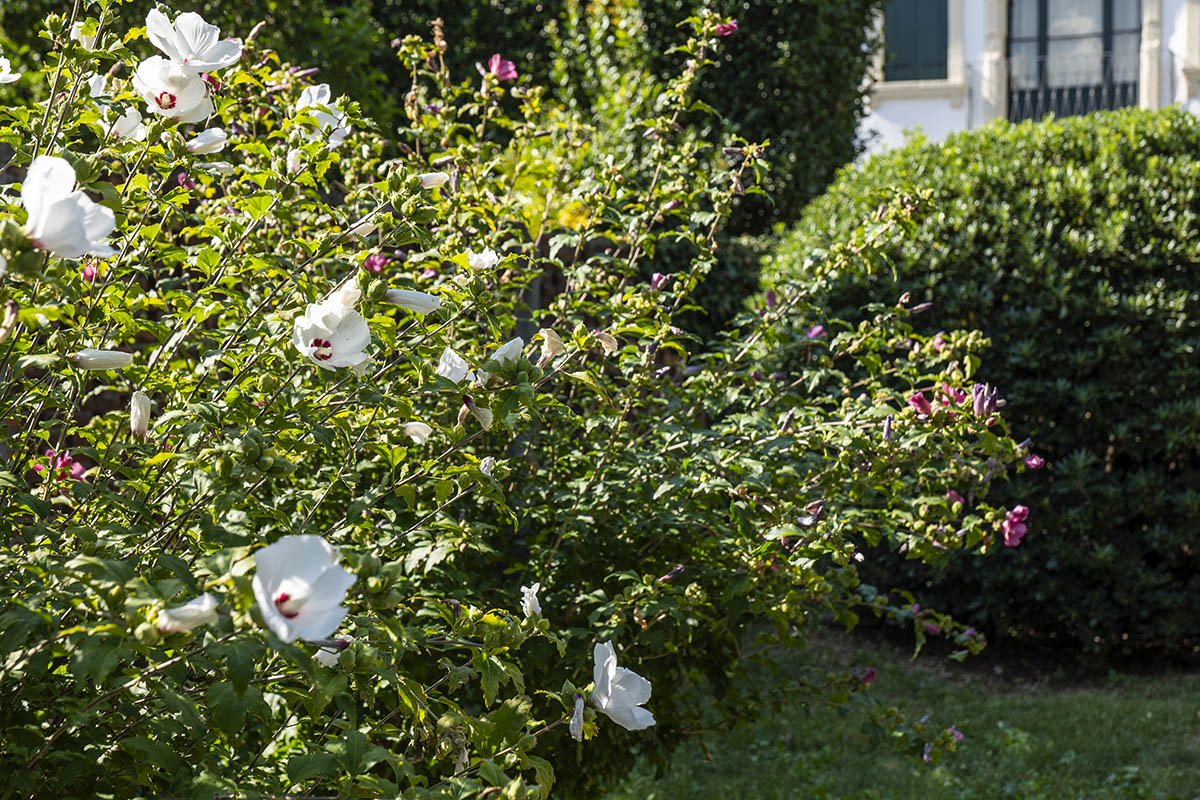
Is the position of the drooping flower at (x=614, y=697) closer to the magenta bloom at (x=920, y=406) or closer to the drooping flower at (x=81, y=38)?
the magenta bloom at (x=920, y=406)

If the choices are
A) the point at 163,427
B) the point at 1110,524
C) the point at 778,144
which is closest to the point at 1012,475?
the point at 1110,524

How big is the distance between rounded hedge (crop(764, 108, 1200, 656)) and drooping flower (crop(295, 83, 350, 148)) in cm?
282

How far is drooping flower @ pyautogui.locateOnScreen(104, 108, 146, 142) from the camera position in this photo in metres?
1.57

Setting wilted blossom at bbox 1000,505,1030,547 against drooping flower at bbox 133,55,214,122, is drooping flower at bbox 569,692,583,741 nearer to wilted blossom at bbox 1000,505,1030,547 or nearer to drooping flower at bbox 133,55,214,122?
drooping flower at bbox 133,55,214,122

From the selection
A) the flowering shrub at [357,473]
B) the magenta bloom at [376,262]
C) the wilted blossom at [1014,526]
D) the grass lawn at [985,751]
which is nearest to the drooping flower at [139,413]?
the flowering shrub at [357,473]

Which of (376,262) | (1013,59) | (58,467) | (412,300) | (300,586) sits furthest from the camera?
(1013,59)

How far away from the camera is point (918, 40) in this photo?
51.9ft

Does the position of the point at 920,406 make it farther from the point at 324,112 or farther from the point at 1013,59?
the point at 1013,59

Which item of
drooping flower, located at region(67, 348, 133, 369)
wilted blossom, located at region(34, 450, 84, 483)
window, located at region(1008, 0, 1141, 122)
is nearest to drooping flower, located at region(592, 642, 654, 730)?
drooping flower, located at region(67, 348, 133, 369)

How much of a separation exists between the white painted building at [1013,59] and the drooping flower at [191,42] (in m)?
14.8

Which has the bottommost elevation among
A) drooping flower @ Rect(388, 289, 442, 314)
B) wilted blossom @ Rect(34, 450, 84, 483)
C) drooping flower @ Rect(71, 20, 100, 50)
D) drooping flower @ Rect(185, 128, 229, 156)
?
wilted blossom @ Rect(34, 450, 84, 483)

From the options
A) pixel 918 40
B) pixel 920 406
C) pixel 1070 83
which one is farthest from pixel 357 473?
pixel 1070 83

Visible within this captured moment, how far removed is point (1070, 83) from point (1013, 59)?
2.73ft

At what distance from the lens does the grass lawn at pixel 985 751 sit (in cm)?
345
